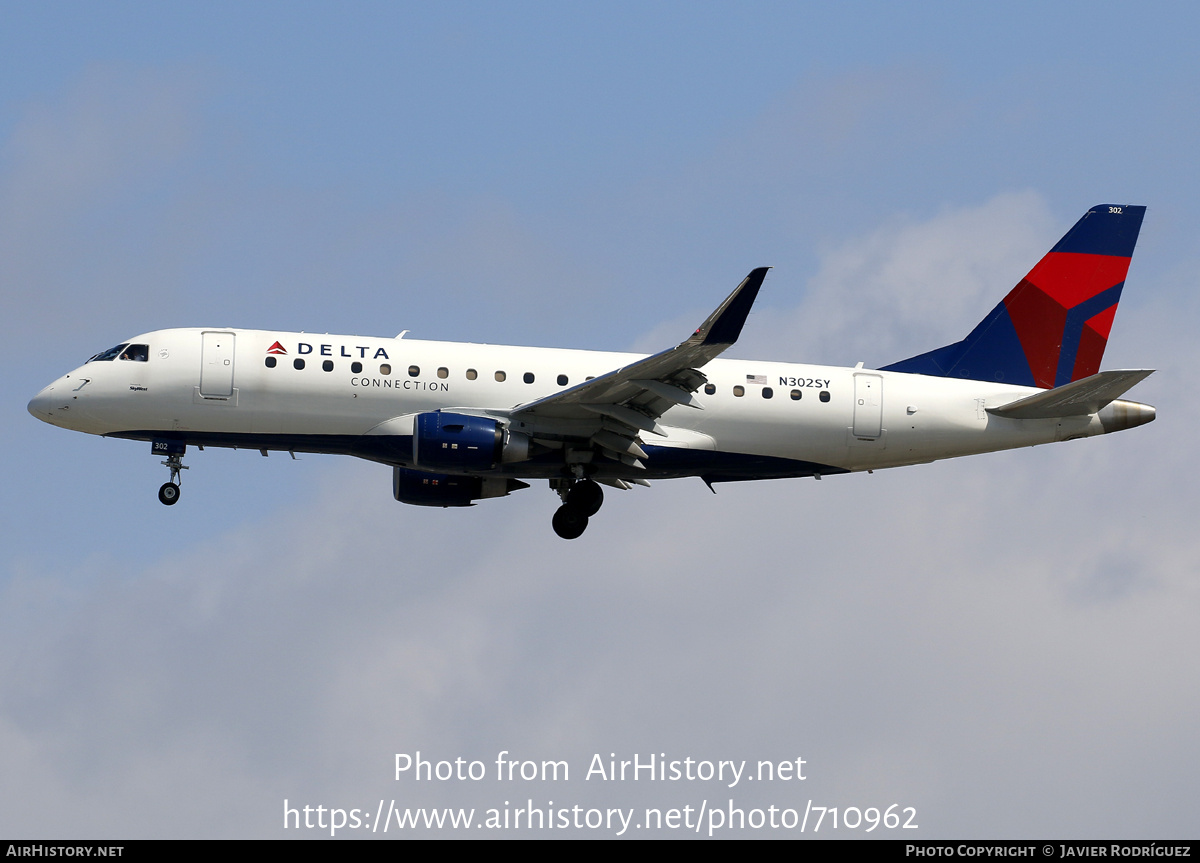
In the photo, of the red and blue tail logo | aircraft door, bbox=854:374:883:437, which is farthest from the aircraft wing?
the red and blue tail logo

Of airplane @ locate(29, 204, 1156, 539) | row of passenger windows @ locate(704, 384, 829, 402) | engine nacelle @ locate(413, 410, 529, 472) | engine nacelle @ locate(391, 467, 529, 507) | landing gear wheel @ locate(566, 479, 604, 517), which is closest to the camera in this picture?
engine nacelle @ locate(413, 410, 529, 472)

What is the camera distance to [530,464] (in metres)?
37.5

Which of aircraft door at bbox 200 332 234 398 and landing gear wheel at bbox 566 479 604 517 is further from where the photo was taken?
landing gear wheel at bbox 566 479 604 517

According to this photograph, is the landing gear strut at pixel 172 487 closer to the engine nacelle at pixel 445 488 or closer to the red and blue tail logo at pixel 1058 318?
the engine nacelle at pixel 445 488

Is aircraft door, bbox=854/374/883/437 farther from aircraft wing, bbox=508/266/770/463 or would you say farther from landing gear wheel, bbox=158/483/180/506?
landing gear wheel, bbox=158/483/180/506

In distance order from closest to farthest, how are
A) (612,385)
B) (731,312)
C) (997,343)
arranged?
(731,312), (612,385), (997,343)

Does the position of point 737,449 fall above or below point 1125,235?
below

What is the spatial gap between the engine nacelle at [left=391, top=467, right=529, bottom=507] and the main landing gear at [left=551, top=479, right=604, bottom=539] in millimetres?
2434

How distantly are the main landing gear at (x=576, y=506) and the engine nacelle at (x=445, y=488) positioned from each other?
2434 mm

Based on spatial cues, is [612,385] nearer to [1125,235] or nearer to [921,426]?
[921,426]

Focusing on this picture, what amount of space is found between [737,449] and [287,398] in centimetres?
1092

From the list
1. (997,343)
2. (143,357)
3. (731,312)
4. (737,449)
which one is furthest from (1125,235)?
(143,357)

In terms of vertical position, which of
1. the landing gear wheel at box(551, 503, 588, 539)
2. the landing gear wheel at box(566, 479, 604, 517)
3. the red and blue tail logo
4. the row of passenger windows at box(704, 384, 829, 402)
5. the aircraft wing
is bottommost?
the landing gear wheel at box(551, 503, 588, 539)

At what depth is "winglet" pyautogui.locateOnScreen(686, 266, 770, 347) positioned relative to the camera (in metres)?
31.7
